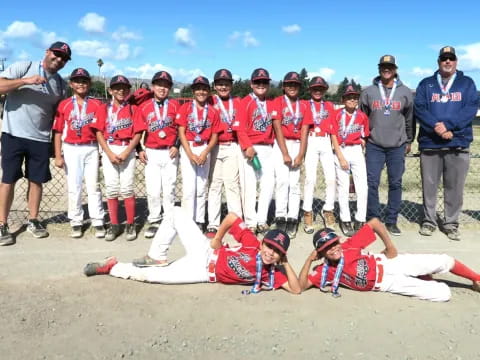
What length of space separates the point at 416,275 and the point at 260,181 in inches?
89.0

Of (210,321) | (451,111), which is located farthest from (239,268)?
(451,111)

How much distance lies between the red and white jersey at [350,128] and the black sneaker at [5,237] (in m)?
4.37

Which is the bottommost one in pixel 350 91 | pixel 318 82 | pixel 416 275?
pixel 416 275

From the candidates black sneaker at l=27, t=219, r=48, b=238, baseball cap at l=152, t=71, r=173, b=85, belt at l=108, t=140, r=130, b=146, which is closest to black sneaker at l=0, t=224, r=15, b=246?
black sneaker at l=27, t=219, r=48, b=238

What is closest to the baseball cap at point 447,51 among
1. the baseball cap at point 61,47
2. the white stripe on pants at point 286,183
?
the white stripe on pants at point 286,183

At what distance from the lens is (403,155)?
5.86 metres

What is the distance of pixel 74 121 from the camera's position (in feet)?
17.4

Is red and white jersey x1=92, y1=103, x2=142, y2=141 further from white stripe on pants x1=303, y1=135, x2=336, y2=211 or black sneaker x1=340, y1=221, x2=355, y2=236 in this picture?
black sneaker x1=340, y1=221, x2=355, y2=236

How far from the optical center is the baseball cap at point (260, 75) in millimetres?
5430

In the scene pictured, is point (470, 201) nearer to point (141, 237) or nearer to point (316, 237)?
point (316, 237)

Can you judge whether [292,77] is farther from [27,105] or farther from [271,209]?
[27,105]

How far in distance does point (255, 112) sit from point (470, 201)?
5.00m

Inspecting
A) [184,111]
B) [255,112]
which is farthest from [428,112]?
[184,111]

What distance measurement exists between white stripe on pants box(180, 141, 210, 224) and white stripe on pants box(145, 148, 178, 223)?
157mm
